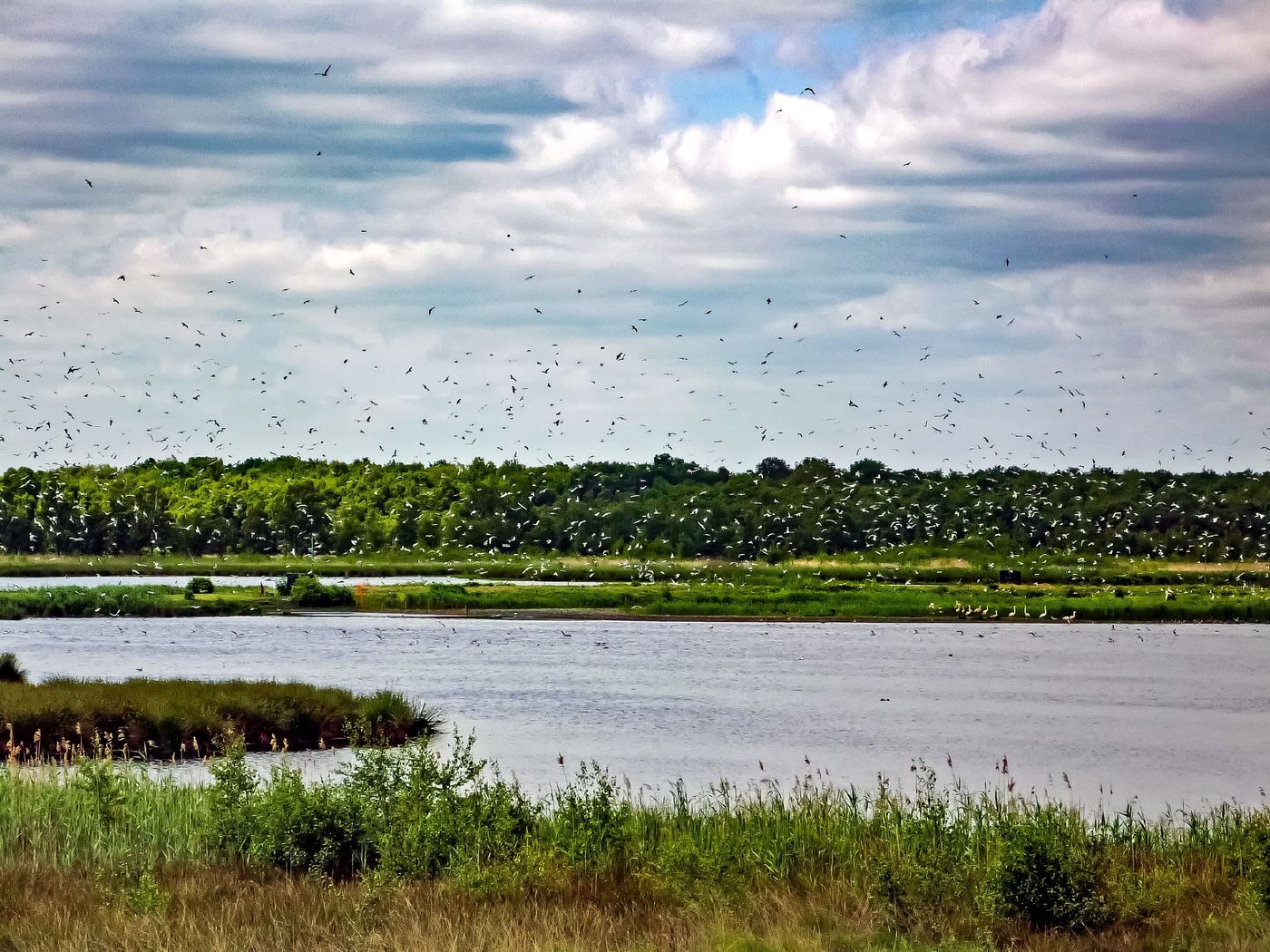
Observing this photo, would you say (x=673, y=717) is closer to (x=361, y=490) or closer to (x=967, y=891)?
(x=967, y=891)

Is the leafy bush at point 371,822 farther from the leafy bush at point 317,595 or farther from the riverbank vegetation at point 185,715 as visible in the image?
the leafy bush at point 317,595

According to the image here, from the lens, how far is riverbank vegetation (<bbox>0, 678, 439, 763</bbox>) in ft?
103

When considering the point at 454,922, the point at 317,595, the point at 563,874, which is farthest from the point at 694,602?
the point at 454,922

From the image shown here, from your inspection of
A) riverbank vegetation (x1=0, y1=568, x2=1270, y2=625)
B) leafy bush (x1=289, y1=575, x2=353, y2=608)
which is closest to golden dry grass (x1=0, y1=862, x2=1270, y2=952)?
riverbank vegetation (x1=0, y1=568, x2=1270, y2=625)

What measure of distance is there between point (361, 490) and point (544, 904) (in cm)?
14934

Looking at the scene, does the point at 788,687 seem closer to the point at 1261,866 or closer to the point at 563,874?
the point at 563,874

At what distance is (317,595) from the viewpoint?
8738 cm

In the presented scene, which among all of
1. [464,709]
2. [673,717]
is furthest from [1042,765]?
[464,709]

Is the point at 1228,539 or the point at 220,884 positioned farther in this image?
the point at 1228,539

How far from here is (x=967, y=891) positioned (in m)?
16.3

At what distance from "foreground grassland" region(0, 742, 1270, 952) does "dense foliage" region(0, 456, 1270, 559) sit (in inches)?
4231

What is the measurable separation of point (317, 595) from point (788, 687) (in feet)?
138

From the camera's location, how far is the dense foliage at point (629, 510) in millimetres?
131625

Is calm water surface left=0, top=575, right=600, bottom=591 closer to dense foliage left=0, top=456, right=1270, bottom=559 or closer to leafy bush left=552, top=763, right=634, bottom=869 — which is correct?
dense foliage left=0, top=456, right=1270, bottom=559
